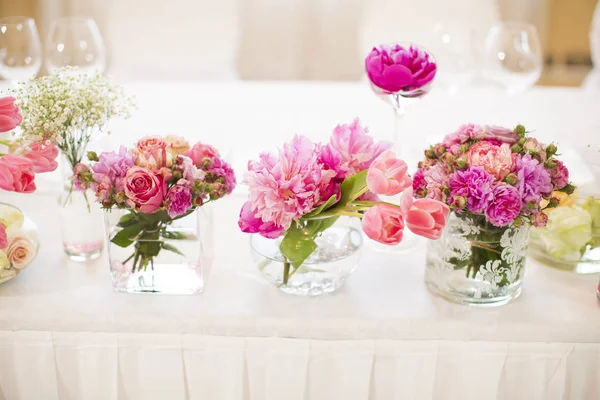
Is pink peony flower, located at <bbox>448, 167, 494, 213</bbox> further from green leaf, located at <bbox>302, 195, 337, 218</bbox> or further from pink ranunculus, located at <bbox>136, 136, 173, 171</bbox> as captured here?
pink ranunculus, located at <bbox>136, 136, 173, 171</bbox>

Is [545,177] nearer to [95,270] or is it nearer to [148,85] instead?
[95,270]

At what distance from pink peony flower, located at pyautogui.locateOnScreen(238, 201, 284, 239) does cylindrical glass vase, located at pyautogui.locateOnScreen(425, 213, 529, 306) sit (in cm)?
25

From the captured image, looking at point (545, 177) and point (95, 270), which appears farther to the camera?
point (95, 270)

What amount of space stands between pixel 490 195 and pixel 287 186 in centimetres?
26

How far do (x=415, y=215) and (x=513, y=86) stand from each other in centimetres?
96

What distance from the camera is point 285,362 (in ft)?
3.31

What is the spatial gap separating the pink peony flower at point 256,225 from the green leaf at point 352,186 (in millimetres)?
98

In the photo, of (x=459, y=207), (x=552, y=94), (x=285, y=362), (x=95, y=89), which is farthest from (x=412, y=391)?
(x=552, y=94)

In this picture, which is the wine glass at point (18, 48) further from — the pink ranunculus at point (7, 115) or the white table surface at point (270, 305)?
the pink ranunculus at point (7, 115)

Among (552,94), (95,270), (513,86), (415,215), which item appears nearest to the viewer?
(415,215)

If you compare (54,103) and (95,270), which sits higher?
(54,103)

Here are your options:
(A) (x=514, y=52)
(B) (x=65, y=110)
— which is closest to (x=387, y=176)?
(B) (x=65, y=110)

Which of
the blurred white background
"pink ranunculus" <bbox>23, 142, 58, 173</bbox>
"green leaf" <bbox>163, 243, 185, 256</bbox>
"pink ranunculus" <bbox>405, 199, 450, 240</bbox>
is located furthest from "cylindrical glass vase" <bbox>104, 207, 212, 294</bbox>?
the blurred white background

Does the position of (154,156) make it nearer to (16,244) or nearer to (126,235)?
(126,235)
